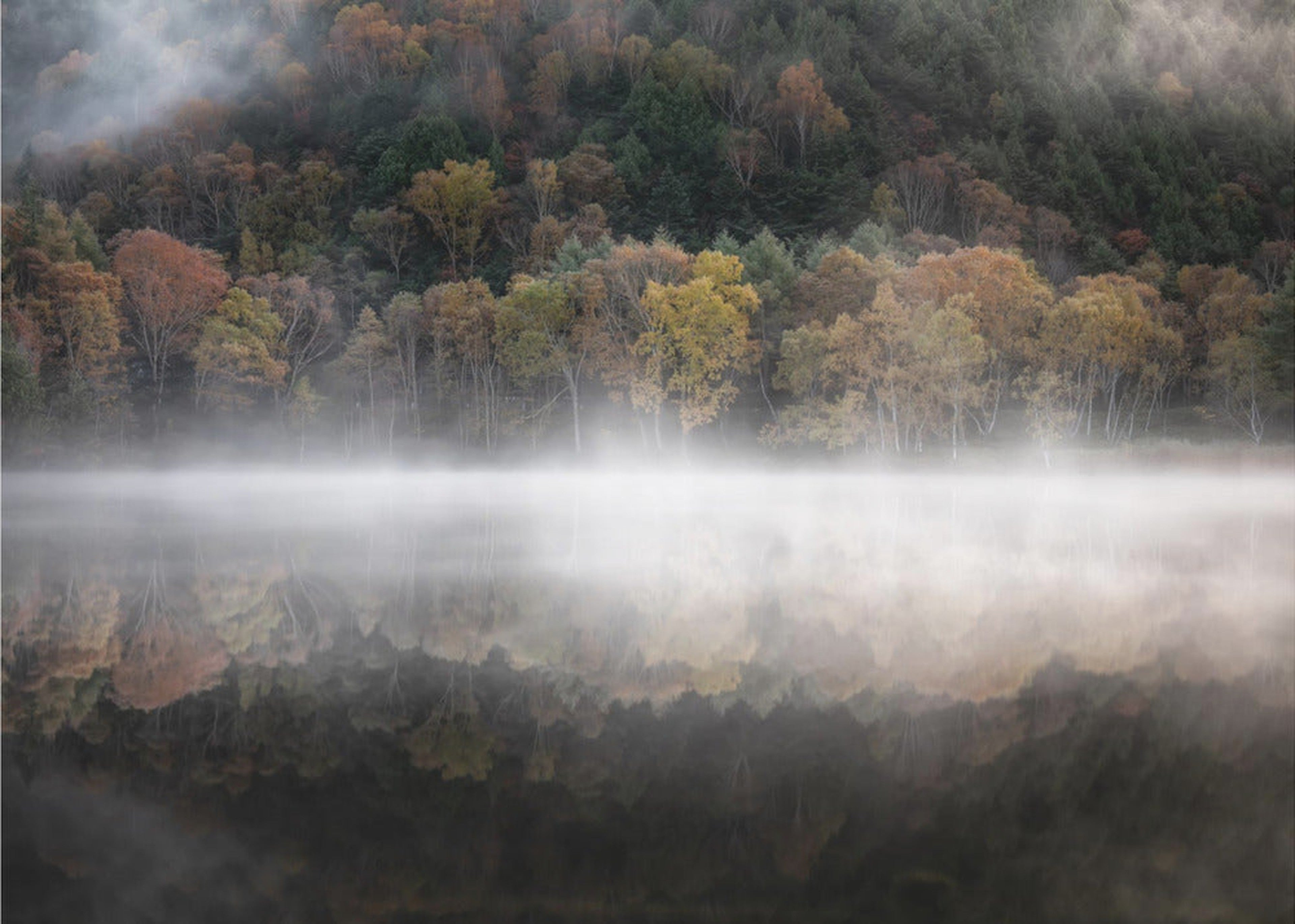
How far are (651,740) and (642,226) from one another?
3627 inches

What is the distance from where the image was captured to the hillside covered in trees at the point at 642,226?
5688cm

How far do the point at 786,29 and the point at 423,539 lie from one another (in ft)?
423

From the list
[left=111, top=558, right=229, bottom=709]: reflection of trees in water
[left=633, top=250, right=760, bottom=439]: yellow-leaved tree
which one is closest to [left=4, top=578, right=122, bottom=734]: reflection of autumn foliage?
[left=111, top=558, right=229, bottom=709]: reflection of trees in water

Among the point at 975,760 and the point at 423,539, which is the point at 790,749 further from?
the point at 423,539

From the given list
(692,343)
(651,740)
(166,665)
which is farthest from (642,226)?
(651,740)

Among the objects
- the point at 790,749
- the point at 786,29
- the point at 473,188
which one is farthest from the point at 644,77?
the point at 790,749

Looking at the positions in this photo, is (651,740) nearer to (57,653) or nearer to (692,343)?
(57,653)

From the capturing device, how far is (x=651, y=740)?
25.5ft

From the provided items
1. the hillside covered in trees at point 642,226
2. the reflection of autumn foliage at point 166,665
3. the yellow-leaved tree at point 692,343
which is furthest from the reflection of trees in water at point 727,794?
the yellow-leaved tree at point 692,343

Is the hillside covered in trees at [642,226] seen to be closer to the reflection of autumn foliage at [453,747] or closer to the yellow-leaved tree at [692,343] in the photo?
the yellow-leaved tree at [692,343]

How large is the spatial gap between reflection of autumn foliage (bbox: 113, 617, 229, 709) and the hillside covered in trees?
4392cm

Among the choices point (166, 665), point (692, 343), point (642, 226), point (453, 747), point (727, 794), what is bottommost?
point (727, 794)

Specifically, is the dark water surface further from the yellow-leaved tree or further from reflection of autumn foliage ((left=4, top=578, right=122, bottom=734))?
the yellow-leaved tree

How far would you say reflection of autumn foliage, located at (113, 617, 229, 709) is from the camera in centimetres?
894
